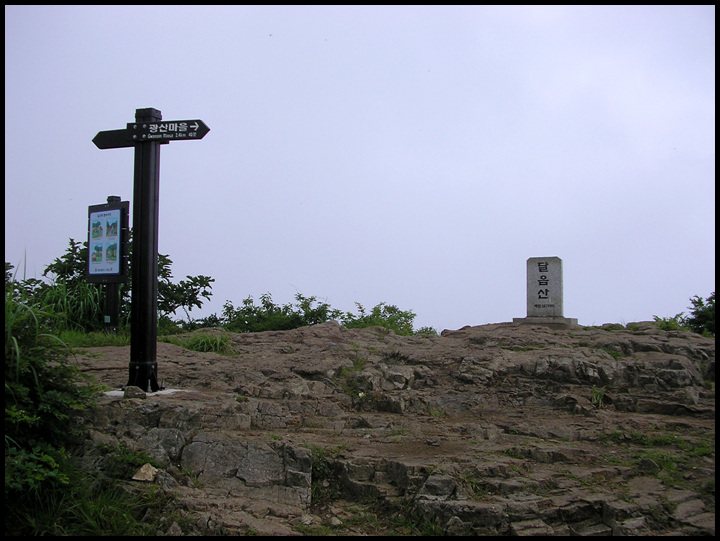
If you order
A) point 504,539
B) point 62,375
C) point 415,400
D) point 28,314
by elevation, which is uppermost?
point 28,314

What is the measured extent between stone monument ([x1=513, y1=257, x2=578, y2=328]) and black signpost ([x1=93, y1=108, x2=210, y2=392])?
26.6ft

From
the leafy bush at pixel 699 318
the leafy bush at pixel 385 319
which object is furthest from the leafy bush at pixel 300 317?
the leafy bush at pixel 699 318

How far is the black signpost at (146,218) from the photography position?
641cm

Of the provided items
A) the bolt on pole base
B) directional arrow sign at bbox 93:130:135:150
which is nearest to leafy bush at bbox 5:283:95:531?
the bolt on pole base

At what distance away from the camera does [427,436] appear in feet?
19.0

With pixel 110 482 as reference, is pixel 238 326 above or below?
above

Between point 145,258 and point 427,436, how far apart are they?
11.9 ft

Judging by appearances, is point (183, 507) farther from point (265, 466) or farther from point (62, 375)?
point (62, 375)

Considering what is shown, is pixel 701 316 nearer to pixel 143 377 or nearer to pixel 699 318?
pixel 699 318

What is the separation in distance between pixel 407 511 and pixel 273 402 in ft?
7.24

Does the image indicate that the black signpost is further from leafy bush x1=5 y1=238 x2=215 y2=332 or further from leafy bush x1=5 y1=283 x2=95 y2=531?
leafy bush x1=5 y1=238 x2=215 y2=332

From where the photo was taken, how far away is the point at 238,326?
12.9 meters

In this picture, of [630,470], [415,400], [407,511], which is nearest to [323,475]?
[407,511]

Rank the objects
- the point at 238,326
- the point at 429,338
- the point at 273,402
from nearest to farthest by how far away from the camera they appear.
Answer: the point at 273,402 → the point at 429,338 → the point at 238,326
